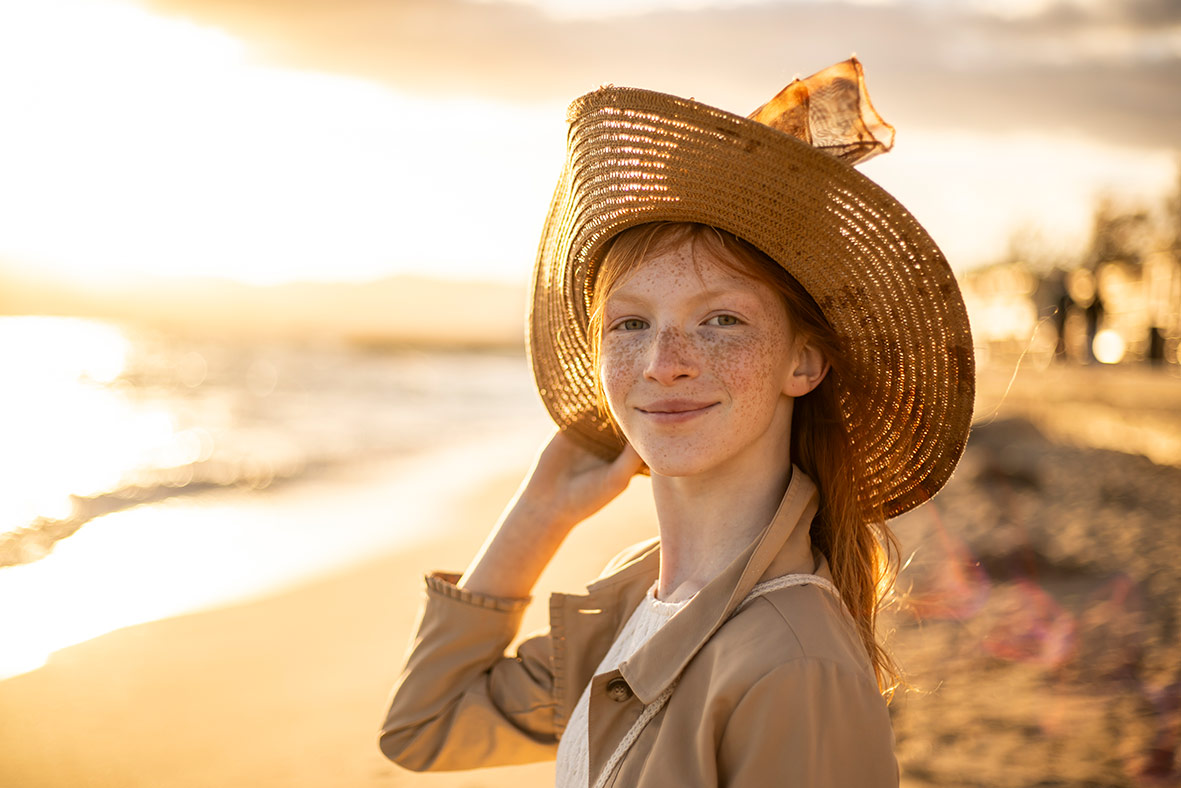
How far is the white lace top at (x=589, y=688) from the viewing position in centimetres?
161

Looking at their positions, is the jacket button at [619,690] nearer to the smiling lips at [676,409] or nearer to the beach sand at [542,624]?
the smiling lips at [676,409]

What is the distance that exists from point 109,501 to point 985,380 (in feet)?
65.2

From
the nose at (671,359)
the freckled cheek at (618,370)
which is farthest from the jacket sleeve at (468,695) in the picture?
the nose at (671,359)

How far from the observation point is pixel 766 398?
159cm

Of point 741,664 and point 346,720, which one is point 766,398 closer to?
point 741,664

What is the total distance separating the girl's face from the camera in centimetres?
156

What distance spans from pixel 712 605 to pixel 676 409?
0.35 m

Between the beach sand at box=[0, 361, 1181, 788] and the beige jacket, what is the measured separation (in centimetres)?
111

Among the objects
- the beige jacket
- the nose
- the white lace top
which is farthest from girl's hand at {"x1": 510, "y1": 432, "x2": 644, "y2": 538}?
the nose

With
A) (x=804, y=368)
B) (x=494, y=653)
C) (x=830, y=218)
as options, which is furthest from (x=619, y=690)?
(x=830, y=218)

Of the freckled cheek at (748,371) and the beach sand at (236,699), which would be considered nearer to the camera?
the freckled cheek at (748,371)

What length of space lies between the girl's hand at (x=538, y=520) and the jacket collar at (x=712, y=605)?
58cm

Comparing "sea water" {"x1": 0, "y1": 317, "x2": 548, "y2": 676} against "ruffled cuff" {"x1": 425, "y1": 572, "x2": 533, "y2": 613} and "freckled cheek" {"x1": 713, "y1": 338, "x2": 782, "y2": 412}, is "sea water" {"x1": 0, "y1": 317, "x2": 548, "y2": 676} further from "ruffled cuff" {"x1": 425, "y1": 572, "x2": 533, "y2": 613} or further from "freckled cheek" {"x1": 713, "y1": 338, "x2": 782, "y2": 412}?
"freckled cheek" {"x1": 713, "y1": 338, "x2": 782, "y2": 412}

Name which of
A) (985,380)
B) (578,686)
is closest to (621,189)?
(578,686)
